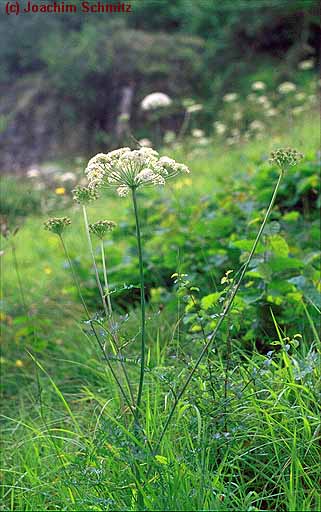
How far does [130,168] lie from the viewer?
1.36m

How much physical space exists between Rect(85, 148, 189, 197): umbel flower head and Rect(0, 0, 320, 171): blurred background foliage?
9.34 m

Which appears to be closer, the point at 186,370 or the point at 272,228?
the point at 186,370

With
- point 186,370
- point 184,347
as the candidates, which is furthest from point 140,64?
point 186,370

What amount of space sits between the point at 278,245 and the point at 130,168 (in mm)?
1184

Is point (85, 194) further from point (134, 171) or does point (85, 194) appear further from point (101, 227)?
point (134, 171)

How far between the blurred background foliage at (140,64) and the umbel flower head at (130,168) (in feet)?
30.6

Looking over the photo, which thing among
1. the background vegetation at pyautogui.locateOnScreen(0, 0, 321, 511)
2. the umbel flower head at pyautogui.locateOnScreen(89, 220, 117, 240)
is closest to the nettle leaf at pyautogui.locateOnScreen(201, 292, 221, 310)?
the background vegetation at pyautogui.locateOnScreen(0, 0, 321, 511)

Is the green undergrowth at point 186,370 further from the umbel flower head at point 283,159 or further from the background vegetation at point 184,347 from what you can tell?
the umbel flower head at point 283,159

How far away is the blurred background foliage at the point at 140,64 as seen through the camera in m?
11.1

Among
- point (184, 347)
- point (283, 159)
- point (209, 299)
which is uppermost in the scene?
point (283, 159)

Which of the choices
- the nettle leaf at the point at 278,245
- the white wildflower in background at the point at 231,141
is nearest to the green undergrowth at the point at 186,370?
the nettle leaf at the point at 278,245

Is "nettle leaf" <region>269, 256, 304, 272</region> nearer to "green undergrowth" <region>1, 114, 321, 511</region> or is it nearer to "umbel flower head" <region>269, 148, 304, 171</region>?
"green undergrowth" <region>1, 114, 321, 511</region>

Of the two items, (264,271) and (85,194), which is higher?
(85,194)

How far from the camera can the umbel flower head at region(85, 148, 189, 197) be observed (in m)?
1.34
